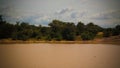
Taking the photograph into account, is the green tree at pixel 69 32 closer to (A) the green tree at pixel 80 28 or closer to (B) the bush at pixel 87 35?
(A) the green tree at pixel 80 28

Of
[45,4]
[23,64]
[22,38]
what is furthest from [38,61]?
[45,4]

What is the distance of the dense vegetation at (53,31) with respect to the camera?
4660 mm

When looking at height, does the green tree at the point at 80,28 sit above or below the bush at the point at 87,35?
above

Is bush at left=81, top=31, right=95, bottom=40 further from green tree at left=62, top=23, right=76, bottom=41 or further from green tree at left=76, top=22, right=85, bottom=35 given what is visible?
green tree at left=62, top=23, right=76, bottom=41

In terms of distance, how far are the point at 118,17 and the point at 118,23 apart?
5.0 inches

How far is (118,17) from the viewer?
469cm

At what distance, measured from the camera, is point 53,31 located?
186 inches

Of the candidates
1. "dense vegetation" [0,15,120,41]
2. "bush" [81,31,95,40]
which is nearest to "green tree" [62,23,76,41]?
"dense vegetation" [0,15,120,41]

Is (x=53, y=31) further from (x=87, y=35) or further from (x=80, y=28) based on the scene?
(x=87, y=35)

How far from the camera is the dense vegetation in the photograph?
4660 mm

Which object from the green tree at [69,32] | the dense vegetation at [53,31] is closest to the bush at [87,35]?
the dense vegetation at [53,31]

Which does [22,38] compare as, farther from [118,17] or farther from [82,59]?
[118,17]

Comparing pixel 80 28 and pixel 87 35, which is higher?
pixel 80 28

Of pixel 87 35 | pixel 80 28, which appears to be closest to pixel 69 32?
pixel 80 28
